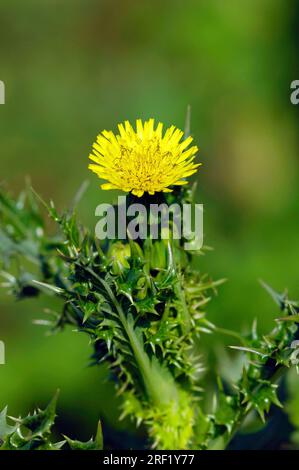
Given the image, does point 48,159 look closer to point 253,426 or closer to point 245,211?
point 245,211

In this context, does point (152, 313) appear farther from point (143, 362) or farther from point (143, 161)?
point (143, 161)

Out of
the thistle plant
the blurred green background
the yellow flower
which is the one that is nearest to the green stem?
the thistle plant

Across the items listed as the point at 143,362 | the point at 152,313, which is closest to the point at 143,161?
the point at 152,313

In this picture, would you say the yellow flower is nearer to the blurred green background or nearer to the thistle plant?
the thistle plant

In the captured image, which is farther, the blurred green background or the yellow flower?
the blurred green background

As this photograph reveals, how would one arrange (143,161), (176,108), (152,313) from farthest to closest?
(176,108), (152,313), (143,161)

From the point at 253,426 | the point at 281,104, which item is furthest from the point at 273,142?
the point at 253,426
